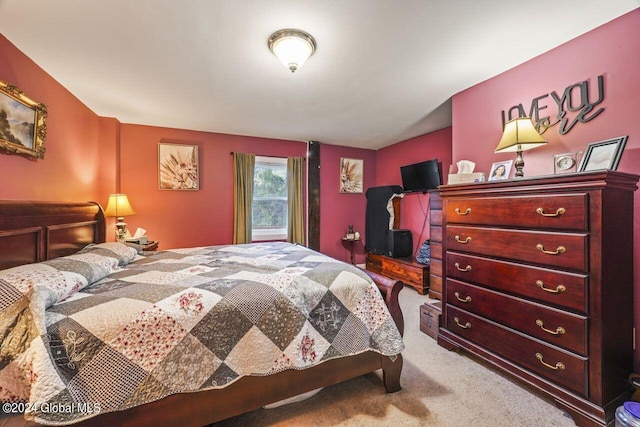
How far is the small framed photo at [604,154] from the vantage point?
5.25 feet

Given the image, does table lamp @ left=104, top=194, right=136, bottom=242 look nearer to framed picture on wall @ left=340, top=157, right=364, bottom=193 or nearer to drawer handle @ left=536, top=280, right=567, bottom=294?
framed picture on wall @ left=340, top=157, right=364, bottom=193

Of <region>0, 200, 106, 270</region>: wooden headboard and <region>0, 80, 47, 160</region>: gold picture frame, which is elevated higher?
<region>0, 80, 47, 160</region>: gold picture frame

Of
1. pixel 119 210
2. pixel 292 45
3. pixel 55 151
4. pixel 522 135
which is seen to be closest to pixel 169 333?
pixel 292 45

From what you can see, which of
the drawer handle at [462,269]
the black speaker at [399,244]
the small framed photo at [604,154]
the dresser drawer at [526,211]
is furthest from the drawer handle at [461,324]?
the black speaker at [399,244]

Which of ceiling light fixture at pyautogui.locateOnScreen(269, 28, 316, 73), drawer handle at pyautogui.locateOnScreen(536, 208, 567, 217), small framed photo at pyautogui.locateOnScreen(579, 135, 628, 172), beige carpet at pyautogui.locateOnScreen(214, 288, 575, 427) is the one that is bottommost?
beige carpet at pyautogui.locateOnScreen(214, 288, 575, 427)

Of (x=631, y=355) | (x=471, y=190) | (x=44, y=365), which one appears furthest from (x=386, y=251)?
(x=44, y=365)

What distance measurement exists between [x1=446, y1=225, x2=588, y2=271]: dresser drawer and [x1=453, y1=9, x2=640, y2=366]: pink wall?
580mm

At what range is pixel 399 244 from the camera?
4.25 meters

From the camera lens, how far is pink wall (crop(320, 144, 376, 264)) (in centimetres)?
485

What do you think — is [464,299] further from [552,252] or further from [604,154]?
[604,154]

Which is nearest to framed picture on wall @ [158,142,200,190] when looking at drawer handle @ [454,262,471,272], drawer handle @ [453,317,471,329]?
drawer handle @ [454,262,471,272]

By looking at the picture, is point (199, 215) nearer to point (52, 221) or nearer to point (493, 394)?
point (52, 221)

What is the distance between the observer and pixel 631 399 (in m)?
1.45

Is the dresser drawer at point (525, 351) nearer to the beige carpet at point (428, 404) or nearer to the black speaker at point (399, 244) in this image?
the beige carpet at point (428, 404)
